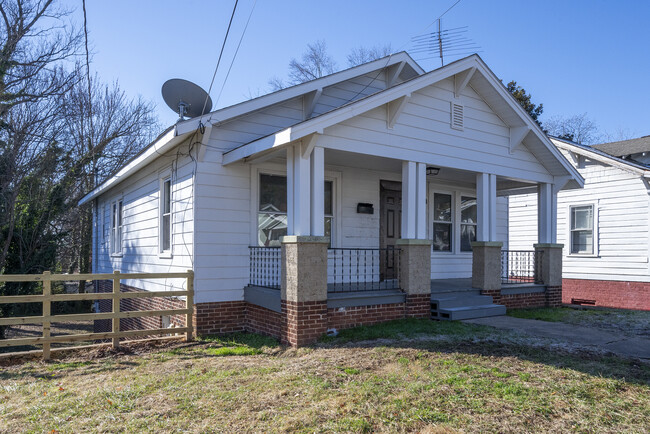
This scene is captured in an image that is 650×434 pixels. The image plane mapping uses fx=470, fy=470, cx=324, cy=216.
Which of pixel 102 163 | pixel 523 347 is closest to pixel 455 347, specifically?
pixel 523 347

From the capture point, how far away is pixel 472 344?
659 centimetres

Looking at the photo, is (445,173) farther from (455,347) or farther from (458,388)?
(458,388)

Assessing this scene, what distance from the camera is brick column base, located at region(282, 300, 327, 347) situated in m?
6.91

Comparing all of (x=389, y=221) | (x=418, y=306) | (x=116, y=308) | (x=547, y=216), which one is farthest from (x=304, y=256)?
(x=547, y=216)

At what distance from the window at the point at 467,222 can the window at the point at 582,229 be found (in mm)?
4467

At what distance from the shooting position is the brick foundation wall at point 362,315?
7465 mm

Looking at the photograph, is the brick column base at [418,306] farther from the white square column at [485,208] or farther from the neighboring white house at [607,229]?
the neighboring white house at [607,229]

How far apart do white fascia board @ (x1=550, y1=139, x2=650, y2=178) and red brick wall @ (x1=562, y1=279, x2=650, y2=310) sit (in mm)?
3081

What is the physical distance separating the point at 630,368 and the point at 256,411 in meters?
4.35

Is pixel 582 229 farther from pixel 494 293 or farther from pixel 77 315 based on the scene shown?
pixel 77 315

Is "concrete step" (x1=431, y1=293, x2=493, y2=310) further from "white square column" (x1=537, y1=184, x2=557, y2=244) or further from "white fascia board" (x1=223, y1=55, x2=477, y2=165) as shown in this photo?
"white fascia board" (x1=223, y1=55, x2=477, y2=165)

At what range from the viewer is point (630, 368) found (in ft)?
18.0

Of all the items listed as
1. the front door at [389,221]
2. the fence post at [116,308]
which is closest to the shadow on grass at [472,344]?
the front door at [389,221]

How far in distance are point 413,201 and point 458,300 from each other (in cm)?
221
